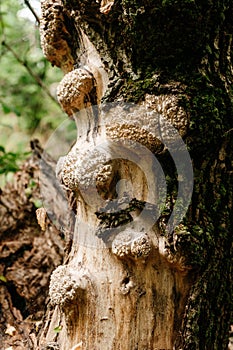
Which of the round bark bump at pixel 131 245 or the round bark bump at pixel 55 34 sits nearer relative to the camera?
the round bark bump at pixel 131 245

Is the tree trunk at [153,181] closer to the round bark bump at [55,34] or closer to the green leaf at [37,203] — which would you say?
the round bark bump at [55,34]

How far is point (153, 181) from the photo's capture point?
5.98 feet

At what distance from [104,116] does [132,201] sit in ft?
1.36

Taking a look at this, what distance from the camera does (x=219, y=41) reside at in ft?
6.24

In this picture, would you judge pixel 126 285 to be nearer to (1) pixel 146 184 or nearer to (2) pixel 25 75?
(1) pixel 146 184

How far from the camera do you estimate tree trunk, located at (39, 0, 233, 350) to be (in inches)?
68.8

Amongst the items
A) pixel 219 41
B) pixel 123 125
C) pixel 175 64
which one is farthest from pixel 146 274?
pixel 219 41

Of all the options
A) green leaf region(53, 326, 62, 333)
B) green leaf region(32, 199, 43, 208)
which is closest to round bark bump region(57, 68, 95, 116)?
green leaf region(53, 326, 62, 333)

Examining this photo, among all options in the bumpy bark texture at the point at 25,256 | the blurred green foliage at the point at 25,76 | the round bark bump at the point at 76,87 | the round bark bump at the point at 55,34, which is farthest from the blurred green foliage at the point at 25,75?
the round bark bump at the point at 76,87

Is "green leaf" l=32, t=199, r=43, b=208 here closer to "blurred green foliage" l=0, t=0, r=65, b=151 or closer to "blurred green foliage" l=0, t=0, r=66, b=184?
"blurred green foliage" l=0, t=0, r=66, b=184

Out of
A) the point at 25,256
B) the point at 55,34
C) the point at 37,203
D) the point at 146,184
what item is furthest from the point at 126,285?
the point at 37,203

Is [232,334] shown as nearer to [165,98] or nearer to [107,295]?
[107,295]

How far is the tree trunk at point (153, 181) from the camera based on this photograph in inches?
68.8

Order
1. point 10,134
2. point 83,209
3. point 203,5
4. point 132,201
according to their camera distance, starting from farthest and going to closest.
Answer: point 10,134 → point 83,209 → point 132,201 → point 203,5
